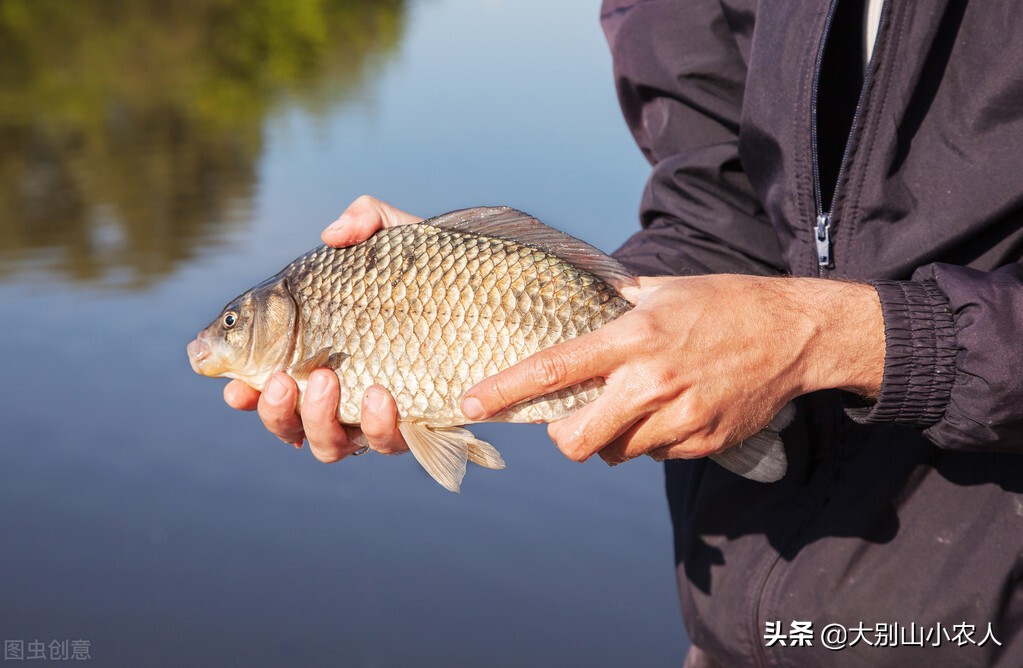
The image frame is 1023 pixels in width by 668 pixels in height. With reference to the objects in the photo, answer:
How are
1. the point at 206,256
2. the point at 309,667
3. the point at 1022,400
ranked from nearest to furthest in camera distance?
the point at 1022,400
the point at 309,667
the point at 206,256

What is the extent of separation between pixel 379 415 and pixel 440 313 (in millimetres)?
213

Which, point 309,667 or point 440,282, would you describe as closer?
point 440,282

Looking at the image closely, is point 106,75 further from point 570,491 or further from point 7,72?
point 570,491

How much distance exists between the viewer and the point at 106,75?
46.5ft

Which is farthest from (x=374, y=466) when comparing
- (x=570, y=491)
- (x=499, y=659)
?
(x=499, y=659)

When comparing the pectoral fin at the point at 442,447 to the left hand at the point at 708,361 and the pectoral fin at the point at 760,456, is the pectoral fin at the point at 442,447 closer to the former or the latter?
the left hand at the point at 708,361

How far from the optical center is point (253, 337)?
2.20 m

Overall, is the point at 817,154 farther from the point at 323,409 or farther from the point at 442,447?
the point at 323,409

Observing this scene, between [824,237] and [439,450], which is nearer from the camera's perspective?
[824,237]

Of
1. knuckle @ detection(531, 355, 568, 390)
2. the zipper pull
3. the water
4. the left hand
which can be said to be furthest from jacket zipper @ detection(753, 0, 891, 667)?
the water

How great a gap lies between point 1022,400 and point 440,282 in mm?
967

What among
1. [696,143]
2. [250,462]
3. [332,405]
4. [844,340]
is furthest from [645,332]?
[250,462]

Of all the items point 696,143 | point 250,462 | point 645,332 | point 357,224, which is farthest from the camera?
point 250,462

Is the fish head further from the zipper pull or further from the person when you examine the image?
the zipper pull
